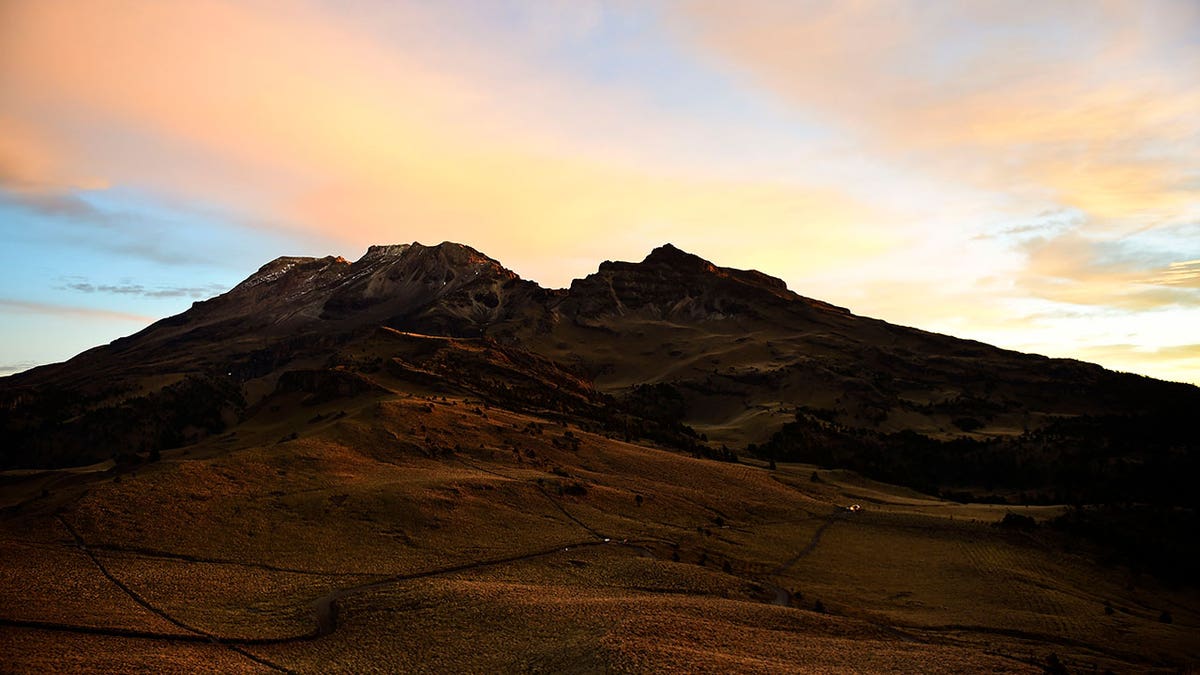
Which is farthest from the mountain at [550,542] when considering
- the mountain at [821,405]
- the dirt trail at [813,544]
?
the mountain at [821,405]

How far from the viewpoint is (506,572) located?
140 feet

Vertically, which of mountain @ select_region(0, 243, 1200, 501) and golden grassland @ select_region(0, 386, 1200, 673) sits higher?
mountain @ select_region(0, 243, 1200, 501)

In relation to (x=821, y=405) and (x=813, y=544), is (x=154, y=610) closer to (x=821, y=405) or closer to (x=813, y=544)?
(x=813, y=544)

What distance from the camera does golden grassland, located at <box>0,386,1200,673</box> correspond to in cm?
3069

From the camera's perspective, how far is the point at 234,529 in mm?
44469

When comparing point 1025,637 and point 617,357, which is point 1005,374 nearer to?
point 617,357

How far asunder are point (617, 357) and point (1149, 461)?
11829cm

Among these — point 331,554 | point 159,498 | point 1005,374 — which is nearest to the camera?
point 331,554

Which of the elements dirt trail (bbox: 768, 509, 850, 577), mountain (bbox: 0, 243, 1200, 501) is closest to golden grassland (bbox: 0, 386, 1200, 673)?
dirt trail (bbox: 768, 509, 850, 577)

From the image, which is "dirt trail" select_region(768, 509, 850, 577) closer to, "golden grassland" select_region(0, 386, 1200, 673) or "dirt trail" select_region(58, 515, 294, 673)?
"golden grassland" select_region(0, 386, 1200, 673)

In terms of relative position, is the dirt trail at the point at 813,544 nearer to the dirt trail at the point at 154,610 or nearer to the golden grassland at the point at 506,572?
the golden grassland at the point at 506,572

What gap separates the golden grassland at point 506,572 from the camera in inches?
1208

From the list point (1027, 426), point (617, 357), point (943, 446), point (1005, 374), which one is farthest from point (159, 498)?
point (1005, 374)

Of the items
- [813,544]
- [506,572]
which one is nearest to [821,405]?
[813,544]
